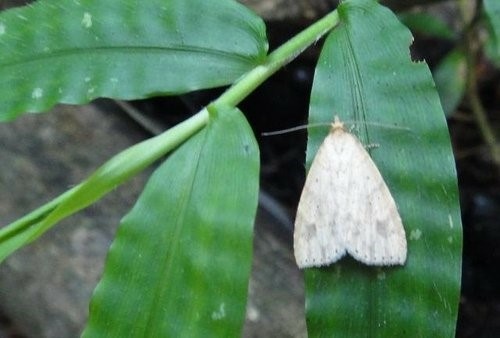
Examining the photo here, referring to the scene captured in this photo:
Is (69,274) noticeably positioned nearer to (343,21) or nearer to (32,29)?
(32,29)

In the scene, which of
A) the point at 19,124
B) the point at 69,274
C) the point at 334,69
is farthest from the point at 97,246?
the point at 334,69

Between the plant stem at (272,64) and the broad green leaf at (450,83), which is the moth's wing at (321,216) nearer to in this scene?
the plant stem at (272,64)

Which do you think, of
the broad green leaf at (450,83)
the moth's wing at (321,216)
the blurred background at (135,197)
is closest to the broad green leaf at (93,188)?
the moth's wing at (321,216)

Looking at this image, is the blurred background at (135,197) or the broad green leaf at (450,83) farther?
the broad green leaf at (450,83)

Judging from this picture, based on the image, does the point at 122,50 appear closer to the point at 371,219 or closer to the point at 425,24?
the point at 371,219

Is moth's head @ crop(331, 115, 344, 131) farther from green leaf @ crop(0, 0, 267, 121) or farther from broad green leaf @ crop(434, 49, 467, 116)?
broad green leaf @ crop(434, 49, 467, 116)
